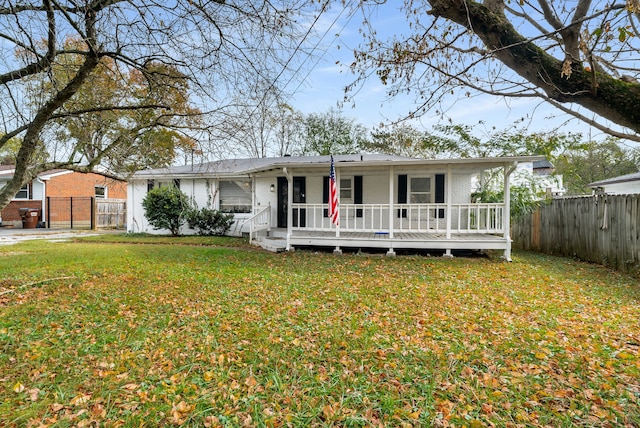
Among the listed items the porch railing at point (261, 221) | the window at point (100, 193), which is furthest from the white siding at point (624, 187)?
the window at point (100, 193)

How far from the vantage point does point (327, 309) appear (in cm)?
491

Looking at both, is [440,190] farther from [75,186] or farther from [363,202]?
[75,186]

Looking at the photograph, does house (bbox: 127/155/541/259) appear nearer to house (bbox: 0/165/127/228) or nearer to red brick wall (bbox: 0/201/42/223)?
A: house (bbox: 0/165/127/228)

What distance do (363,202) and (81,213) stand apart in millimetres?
19868

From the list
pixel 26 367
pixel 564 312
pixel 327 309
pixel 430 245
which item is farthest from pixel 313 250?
pixel 26 367

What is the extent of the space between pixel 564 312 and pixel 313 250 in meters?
7.06

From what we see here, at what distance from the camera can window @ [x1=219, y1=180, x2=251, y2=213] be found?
48.5 ft

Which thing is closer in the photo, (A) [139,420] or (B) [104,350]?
(A) [139,420]

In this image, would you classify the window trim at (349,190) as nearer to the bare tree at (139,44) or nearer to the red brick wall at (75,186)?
the bare tree at (139,44)

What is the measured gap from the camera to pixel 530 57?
2.27 metres

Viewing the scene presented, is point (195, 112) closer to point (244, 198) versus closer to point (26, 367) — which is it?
point (26, 367)

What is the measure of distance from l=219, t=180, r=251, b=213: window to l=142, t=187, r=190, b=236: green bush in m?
1.58

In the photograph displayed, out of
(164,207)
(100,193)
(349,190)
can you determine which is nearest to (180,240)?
(164,207)

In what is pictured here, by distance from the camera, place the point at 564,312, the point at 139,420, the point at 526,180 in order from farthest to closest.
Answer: the point at 526,180
the point at 564,312
the point at 139,420
